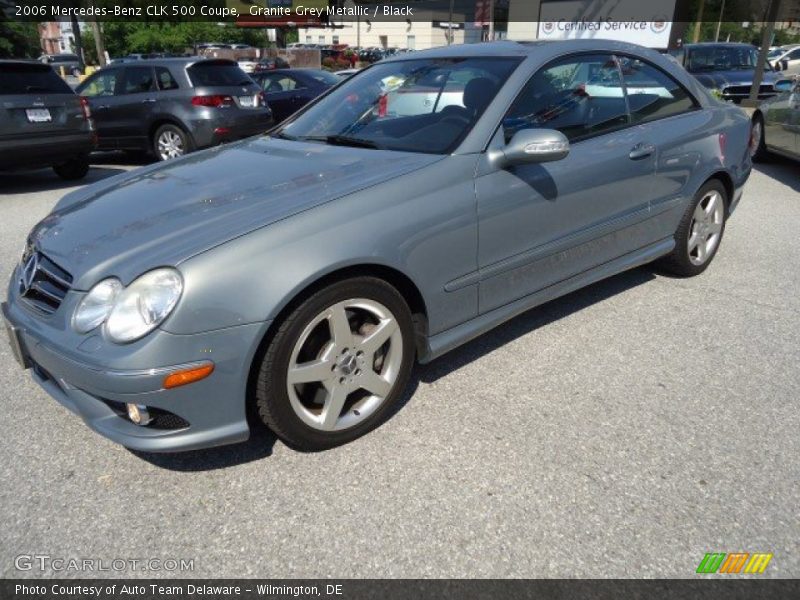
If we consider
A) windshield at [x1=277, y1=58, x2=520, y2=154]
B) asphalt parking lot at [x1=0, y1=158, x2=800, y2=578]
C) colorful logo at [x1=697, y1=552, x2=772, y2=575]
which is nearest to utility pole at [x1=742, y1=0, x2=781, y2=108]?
asphalt parking lot at [x1=0, y1=158, x2=800, y2=578]

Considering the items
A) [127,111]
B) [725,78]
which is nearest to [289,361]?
[127,111]

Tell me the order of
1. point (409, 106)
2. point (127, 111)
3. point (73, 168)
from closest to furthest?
point (409, 106) < point (73, 168) < point (127, 111)

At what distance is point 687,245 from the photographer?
4191mm

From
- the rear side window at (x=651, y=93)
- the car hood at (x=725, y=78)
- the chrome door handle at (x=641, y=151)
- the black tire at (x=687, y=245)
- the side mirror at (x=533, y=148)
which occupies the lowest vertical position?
the black tire at (x=687, y=245)

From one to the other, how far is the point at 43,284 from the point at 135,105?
306 inches

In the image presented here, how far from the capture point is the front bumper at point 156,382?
2043 mm

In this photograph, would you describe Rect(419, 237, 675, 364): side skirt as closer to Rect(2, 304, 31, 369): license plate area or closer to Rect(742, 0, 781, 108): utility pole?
Rect(2, 304, 31, 369): license plate area

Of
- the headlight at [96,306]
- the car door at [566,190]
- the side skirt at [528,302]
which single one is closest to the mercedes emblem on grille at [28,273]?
the headlight at [96,306]

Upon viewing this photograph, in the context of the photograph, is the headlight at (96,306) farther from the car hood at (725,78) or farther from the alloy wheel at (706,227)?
the car hood at (725,78)

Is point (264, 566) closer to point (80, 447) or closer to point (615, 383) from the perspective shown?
point (80, 447)

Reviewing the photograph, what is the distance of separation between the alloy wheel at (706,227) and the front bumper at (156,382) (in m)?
3.32

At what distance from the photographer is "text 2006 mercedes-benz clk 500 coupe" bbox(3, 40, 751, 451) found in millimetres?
2113

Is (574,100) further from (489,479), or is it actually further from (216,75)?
(216,75)

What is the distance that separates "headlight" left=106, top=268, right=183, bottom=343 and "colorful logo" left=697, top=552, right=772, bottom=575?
76.0 inches
